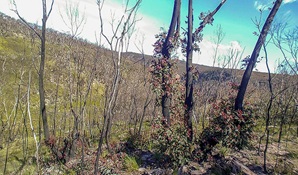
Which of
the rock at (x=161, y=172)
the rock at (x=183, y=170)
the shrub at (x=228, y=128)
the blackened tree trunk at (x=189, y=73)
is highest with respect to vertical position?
the blackened tree trunk at (x=189, y=73)

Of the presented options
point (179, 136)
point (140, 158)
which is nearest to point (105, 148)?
point (140, 158)

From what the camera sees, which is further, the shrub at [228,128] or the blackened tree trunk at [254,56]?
the blackened tree trunk at [254,56]

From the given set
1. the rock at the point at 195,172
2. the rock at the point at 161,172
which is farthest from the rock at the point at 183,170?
the rock at the point at 161,172

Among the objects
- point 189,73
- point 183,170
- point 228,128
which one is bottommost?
point 183,170

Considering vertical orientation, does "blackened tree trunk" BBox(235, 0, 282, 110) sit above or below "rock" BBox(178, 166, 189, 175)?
above

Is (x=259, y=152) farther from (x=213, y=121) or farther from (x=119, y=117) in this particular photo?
(x=119, y=117)

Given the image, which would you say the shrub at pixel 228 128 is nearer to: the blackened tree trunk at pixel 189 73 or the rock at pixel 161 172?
the blackened tree trunk at pixel 189 73

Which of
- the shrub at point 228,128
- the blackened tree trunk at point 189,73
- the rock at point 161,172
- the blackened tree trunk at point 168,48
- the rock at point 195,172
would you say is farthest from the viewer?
the blackened tree trunk at point 168,48

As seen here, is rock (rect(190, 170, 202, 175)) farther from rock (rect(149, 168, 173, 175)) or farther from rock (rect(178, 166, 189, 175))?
rock (rect(149, 168, 173, 175))

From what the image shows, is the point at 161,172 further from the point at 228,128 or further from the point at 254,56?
the point at 254,56

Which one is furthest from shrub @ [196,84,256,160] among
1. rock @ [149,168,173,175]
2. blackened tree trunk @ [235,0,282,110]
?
rock @ [149,168,173,175]

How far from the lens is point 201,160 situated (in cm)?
702

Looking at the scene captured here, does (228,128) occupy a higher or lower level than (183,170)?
higher

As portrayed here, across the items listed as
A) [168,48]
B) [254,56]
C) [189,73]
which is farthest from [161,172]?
[254,56]
